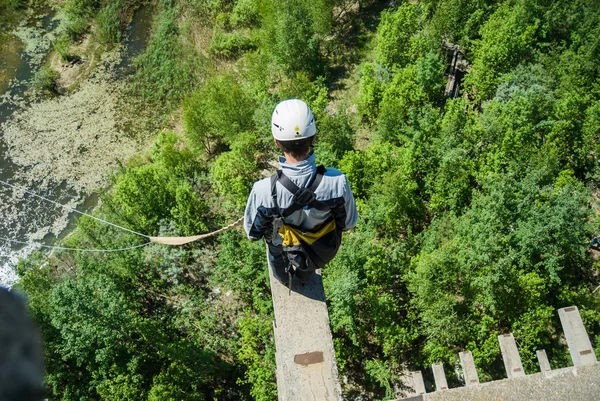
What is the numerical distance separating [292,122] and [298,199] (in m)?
0.74

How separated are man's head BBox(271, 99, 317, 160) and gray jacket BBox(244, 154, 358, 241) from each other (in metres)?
0.14

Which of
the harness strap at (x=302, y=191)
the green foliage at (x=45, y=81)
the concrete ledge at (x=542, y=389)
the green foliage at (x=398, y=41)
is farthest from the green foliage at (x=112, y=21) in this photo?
the concrete ledge at (x=542, y=389)

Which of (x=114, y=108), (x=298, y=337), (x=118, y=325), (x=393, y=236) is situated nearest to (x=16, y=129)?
(x=114, y=108)

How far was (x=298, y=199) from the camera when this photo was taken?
479 centimetres

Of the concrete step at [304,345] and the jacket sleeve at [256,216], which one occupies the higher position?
the jacket sleeve at [256,216]

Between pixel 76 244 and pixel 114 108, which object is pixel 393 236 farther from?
pixel 114 108

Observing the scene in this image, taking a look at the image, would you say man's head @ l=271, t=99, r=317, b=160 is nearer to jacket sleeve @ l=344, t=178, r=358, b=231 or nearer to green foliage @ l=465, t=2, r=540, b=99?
jacket sleeve @ l=344, t=178, r=358, b=231

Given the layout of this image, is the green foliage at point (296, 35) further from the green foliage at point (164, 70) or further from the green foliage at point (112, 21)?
the green foliage at point (112, 21)

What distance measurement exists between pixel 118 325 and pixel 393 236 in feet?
21.6

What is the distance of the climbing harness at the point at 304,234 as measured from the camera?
189 inches

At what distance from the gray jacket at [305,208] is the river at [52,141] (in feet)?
37.6

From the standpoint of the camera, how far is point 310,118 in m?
4.82

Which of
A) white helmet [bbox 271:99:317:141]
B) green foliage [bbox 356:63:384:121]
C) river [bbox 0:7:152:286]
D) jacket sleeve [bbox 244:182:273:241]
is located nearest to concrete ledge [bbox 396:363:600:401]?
jacket sleeve [bbox 244:182:273:241]

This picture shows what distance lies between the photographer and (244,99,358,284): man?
4.78 metres
